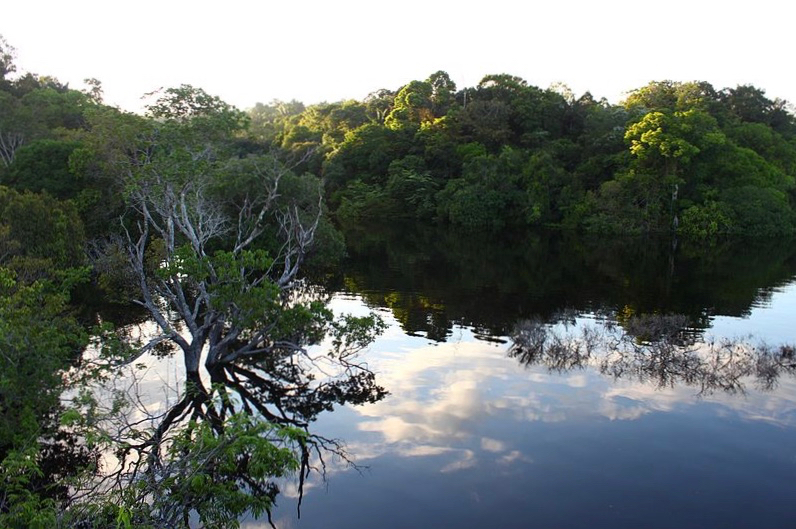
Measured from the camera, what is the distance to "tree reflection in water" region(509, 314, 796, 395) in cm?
2300

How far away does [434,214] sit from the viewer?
8519cm

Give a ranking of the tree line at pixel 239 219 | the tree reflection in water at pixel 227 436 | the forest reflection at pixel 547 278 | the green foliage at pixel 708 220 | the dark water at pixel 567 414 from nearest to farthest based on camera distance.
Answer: the tree reflection in water at pixel 227 436
the tree line at pixel 239 219
the dark water at pixel 567 414
the forest reflection at pixel 547 278
the green foliage at pixel 708 220

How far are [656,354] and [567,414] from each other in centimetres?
687

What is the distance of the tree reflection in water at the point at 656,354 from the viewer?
2300 centimetres

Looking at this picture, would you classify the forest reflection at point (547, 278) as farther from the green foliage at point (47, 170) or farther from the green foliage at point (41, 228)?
the green foliage at point (47, 170)

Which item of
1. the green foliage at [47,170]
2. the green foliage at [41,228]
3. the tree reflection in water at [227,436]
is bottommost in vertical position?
the tree reflection in water at [227,436]

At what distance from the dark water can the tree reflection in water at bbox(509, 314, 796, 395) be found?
9 centimetres

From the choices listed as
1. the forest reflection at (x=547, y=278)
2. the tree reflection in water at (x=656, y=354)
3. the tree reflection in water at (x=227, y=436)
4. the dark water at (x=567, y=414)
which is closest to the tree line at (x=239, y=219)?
the tree reflection in water at (x=227, y=436)

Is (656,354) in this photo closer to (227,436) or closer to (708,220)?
(227,436)

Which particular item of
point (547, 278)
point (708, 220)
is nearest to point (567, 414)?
point (547, 278)

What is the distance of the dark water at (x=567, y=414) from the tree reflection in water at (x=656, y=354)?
0.09 metres

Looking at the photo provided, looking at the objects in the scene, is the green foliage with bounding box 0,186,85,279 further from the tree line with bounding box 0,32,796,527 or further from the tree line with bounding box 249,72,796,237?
the tree line with bounding box 249,72,796,237

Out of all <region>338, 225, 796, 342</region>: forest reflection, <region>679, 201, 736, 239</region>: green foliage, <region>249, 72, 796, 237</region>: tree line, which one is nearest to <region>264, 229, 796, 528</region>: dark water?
<region>338, 225, 796, 342</region>: forest reflection

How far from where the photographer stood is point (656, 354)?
80.5 feet
